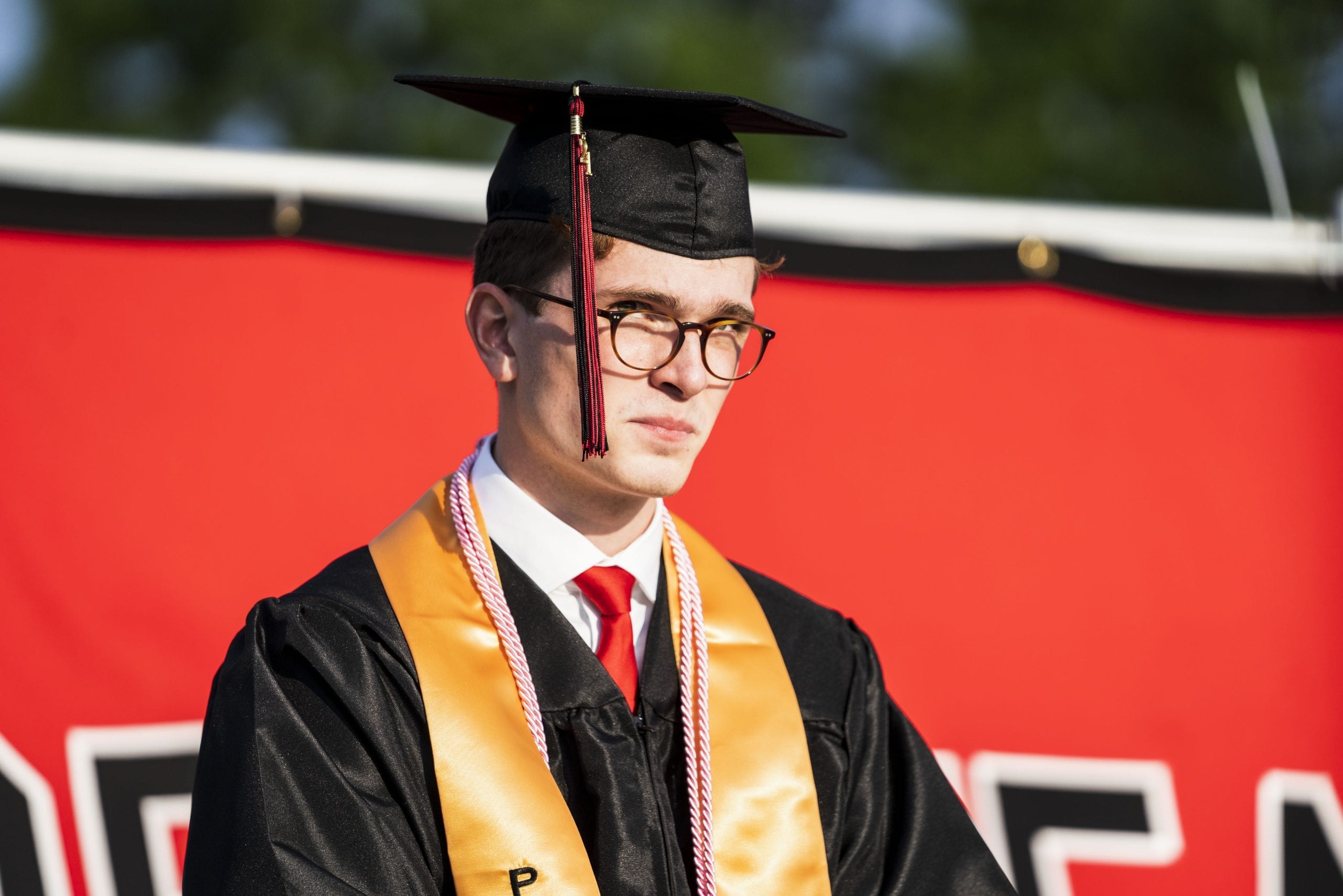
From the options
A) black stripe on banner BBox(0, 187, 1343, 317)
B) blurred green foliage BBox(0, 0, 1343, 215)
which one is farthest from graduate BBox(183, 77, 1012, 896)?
blurred green foliage BBox(0, 0, 1343, 215)

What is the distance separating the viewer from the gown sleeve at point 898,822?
1975 mm

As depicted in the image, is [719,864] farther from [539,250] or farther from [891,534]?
[891,534]

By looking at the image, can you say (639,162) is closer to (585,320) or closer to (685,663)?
(585,320)

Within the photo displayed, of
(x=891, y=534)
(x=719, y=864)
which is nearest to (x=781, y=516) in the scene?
(x=891, y=534)

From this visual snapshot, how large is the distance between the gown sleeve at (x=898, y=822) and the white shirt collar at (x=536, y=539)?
443mm

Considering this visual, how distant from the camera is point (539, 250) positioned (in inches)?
74.4

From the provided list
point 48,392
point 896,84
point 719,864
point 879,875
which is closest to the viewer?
point 719,864

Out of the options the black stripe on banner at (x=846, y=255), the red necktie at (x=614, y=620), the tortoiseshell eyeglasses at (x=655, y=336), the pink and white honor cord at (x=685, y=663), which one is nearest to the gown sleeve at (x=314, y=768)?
the pink and white honor cord at (x=685, y=663)

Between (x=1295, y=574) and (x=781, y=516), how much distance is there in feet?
3.95

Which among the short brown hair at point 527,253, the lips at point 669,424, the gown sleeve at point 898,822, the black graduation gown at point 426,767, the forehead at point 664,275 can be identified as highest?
the short brown hair at point 527,253

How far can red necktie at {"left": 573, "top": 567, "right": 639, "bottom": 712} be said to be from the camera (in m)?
1.92

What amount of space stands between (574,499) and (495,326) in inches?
10.7

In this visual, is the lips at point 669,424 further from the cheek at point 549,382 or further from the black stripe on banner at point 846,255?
the black stripe on banner at point 846,255

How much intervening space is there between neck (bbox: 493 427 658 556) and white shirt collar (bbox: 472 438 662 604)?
0.04 feet
